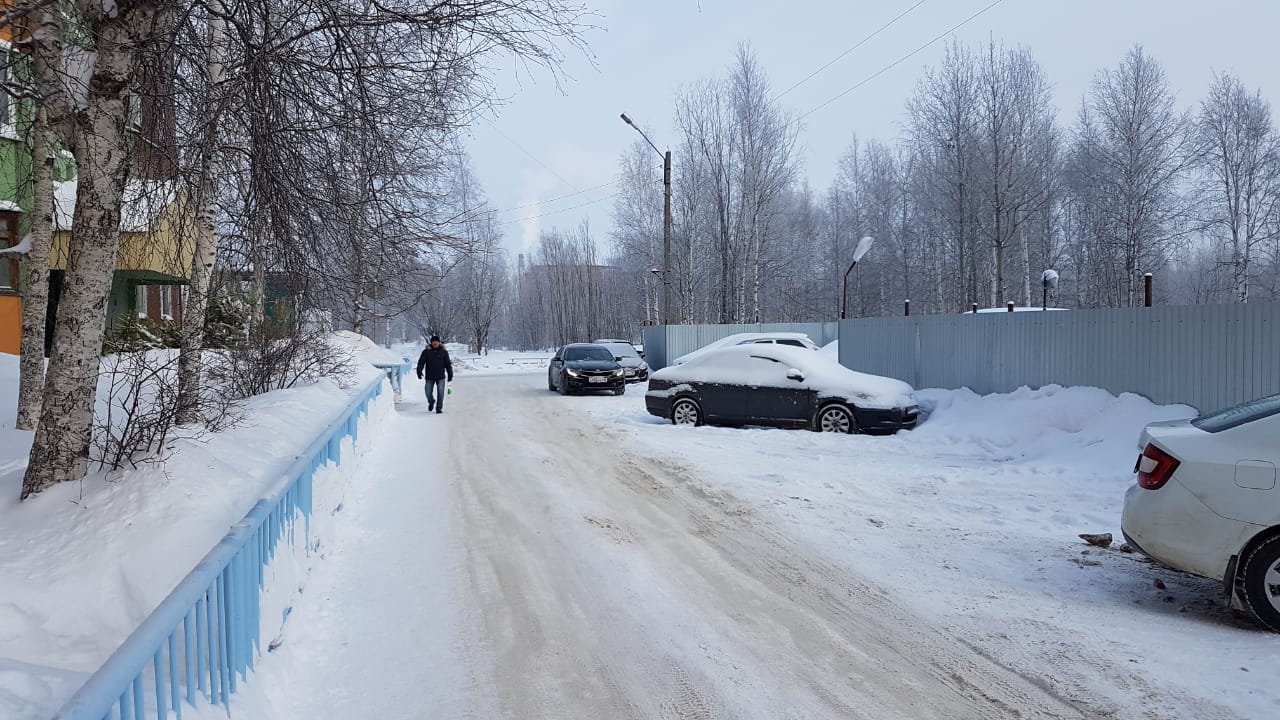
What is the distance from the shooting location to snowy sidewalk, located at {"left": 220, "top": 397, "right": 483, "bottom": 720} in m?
3.66

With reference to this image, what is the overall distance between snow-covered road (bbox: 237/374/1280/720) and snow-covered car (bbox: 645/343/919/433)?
10.4 ft

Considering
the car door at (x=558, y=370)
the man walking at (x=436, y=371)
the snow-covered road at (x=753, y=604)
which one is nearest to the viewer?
the snow-covered road at (x=753, y=604)

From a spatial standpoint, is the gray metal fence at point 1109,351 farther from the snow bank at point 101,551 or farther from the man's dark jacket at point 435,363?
the snow bank at point 101,551

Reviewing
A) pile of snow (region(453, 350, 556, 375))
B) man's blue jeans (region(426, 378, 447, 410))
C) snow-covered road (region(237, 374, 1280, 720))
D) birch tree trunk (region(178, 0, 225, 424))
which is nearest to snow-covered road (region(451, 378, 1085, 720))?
snow-covered road (region(237, 374, 1280, 720))

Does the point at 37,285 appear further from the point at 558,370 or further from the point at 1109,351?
the point at 558,370

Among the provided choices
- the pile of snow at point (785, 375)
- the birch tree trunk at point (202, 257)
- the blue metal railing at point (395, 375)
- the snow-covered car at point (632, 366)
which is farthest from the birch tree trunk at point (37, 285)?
the snow-covered car at point (632, 366)

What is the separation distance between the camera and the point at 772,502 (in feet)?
26.7

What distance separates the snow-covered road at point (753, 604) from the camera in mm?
3775

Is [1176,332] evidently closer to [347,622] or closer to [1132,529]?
[1132,529]

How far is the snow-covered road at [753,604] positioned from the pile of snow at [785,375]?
10.8 feet

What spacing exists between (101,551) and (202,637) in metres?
1.71

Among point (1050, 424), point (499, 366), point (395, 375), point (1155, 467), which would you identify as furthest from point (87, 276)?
point (499, 366)

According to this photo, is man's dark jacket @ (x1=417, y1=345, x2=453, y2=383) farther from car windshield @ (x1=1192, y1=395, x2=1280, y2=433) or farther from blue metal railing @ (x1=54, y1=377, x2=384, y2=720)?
car windshield @ (x1=1192, y1=395, x2=1280, y2=433)

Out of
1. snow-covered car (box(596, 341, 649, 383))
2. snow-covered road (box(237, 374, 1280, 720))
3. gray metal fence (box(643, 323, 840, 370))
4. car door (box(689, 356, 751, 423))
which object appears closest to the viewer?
snow-covered road (box(237, 374, 1280, 720))
